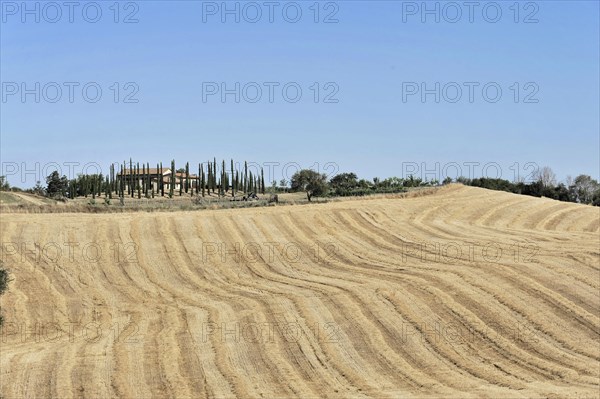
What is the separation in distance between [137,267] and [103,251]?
3217mm

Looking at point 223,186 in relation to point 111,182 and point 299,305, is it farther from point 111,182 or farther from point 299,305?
point 299,305

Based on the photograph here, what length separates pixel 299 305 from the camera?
118ft

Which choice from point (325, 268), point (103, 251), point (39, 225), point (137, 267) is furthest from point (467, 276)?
point (39, 225)

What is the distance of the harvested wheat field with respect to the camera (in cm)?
2728

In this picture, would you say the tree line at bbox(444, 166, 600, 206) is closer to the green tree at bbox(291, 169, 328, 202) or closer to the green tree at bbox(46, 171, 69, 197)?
the green tree at bbox(291, 169, 328, 202)

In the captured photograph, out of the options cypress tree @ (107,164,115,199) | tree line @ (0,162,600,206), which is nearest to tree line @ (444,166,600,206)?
tree line @ (0,162,600,206)

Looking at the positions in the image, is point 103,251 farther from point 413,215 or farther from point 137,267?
point 413,215

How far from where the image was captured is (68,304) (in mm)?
38688

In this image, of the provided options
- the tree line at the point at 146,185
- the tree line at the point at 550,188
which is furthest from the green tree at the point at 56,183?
the tree line at the point at 550,188

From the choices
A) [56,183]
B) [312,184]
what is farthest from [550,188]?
[56,183]

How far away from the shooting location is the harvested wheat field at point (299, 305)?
2728cm

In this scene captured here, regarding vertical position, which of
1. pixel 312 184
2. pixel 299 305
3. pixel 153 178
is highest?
pixel 153 178

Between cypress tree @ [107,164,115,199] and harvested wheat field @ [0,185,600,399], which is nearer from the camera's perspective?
harvested wheat field @ [0,185,600,399]

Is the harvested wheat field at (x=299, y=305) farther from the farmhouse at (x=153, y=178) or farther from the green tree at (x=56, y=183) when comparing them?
the green tree at (x=56, y=183)
